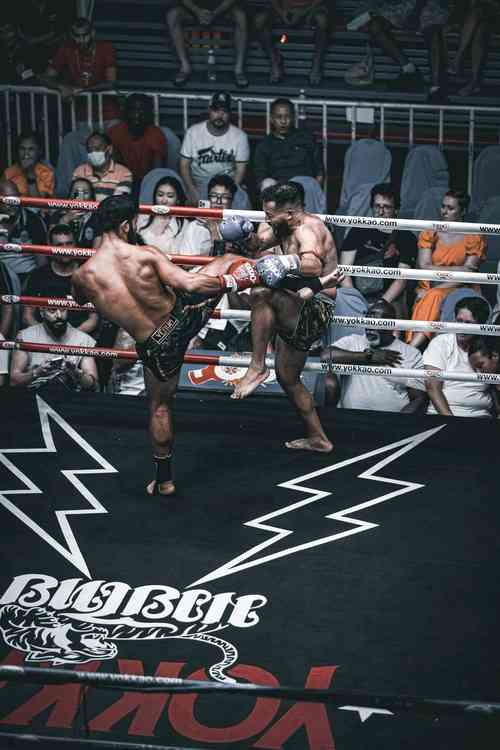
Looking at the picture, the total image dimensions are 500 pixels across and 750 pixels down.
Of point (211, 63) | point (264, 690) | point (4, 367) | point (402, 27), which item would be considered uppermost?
point (402, 27)

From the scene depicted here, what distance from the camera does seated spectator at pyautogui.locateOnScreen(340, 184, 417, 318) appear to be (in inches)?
282

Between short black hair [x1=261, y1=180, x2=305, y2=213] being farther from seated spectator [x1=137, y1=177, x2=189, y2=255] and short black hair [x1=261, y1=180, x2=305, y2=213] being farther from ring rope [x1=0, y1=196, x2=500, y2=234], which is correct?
seated spectator [x1=137, y1=177, x2=189, y2=255]

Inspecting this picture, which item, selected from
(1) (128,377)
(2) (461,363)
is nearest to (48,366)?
(1) (128,377)

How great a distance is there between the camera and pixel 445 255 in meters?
7.24

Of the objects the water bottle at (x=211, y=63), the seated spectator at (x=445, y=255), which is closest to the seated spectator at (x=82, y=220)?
the seated spectator at (x=445, y=255)

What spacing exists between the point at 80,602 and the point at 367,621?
1.10m

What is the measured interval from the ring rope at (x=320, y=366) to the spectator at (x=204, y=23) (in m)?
4.75

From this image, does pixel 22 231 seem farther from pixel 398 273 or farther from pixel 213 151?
pixel 398 273

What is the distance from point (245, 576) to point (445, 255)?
11.9 ft

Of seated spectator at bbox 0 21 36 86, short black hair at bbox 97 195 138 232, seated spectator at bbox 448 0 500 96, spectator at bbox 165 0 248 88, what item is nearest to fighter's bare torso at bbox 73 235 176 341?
short black hair at bbox 97 195 138 232

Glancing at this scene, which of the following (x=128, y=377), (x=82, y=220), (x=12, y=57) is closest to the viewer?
(x=128, y=377)

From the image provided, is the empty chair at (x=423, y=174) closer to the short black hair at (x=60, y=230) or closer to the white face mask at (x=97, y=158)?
the white face mask at (x=97, y=158)

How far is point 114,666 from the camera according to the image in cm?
371

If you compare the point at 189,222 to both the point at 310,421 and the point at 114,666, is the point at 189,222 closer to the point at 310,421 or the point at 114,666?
the point at 310,421
